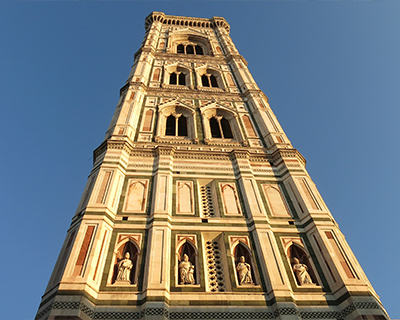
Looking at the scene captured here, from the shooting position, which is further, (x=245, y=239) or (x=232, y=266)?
(x=245, y=239)

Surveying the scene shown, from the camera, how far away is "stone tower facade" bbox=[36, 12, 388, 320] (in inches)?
261

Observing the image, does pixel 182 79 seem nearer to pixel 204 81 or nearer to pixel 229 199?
pixel 204 81

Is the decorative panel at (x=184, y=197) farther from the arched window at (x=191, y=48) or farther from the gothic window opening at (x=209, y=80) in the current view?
the arched window at (x=191, y=48)

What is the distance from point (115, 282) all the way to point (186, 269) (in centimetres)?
132

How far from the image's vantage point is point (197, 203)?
31.0ft

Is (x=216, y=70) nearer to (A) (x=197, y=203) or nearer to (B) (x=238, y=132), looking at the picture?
(B) (x=238, y=132)

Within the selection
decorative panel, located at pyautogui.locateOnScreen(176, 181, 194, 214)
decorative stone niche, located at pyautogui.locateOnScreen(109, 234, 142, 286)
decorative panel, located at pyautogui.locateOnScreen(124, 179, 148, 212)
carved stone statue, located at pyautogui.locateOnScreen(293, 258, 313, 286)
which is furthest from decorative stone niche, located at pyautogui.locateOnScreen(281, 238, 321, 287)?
decorative panel, located at pyautogui.locateOnScreen(124, 179, 148, 212)

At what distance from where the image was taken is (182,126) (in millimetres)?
13984

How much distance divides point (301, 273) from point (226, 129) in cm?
722

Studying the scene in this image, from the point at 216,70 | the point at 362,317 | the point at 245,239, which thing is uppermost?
the point at 216,70

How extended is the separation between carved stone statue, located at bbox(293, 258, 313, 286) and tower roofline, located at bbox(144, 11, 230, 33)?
75.4ft

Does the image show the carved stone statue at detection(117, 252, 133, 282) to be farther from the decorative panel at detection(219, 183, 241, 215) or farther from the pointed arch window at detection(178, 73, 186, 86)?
the pointed arch window at detection(178, 73, 186, 86)

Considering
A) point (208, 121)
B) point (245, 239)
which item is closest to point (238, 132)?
point (208, 121)

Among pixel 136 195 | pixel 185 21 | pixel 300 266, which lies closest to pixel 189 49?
pixel 185 21
